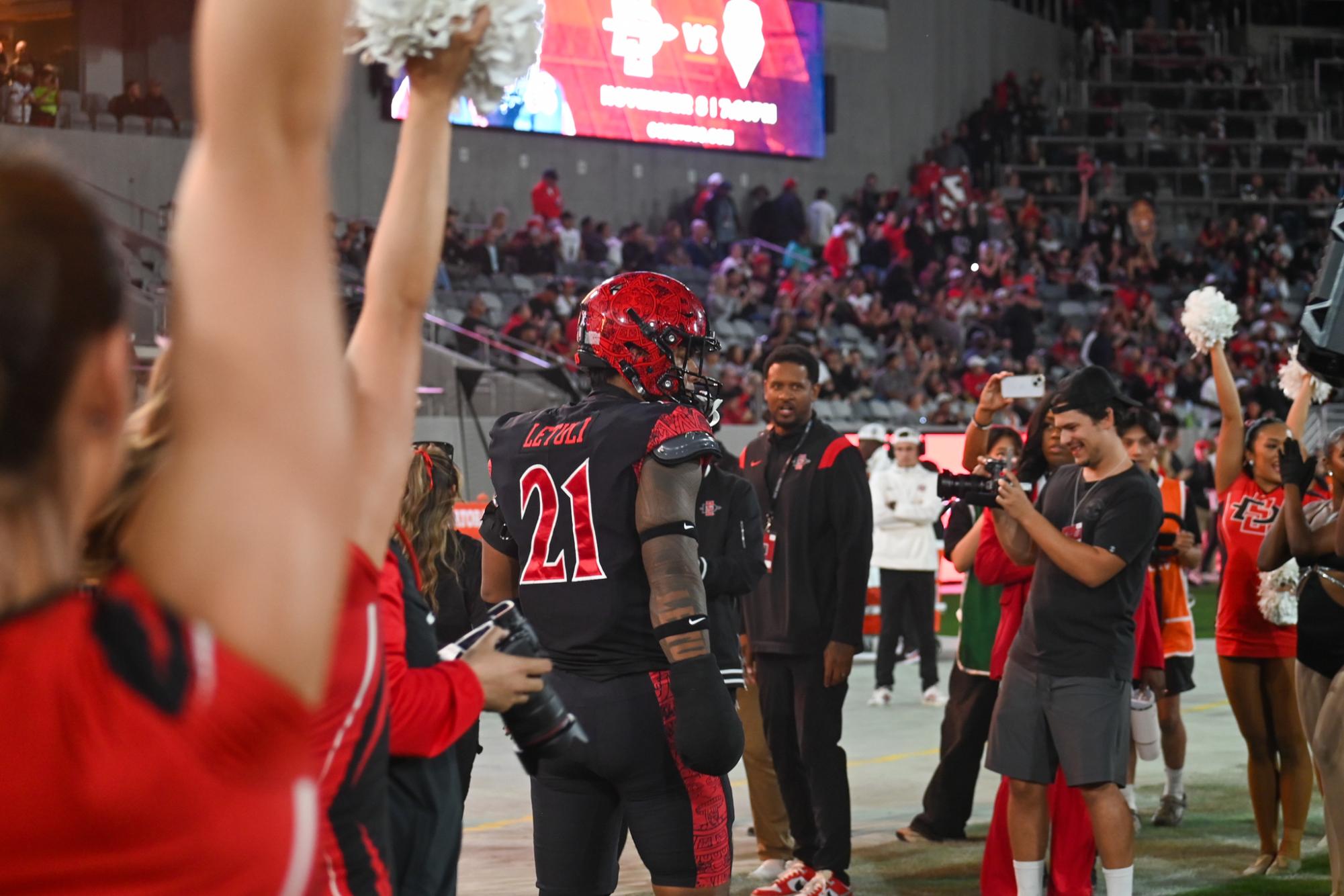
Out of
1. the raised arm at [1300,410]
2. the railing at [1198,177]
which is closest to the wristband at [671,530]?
the raised arm at [1300,410]

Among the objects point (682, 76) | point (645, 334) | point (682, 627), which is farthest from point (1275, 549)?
point (682, 76)

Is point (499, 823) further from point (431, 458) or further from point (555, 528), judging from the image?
point (555, 528)

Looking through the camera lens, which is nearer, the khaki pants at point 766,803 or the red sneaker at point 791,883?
the red sneaker at point 791,883

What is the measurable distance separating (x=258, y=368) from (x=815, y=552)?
19.1ft

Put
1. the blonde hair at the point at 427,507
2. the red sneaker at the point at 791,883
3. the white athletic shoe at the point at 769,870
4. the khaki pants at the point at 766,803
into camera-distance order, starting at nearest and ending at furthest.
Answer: the blonde hair at the point at 427,507 → the red sneaker at the point at 791,883 → the white athletic shoe at the point at 769,870 → the khaki pants at the point at 766,803

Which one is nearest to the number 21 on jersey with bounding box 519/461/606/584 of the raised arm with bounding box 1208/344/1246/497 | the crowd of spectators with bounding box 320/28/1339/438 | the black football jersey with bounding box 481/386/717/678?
the black football jersey with bounding box 481/386/717/678

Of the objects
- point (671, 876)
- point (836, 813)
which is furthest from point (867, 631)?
point (671, 876)

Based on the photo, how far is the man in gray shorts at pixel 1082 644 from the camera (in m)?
5.46

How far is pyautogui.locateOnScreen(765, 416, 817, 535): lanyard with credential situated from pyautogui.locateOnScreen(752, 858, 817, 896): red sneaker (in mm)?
1472

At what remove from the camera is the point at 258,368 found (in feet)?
3.60

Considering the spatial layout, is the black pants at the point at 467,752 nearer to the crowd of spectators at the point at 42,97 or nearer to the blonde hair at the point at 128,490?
the blonde hair at the point at 128,490

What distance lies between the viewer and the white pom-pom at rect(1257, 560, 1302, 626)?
7.11m

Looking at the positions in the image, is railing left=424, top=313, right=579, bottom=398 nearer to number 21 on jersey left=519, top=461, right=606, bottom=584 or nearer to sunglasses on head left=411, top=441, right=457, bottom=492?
sunglasses on head left=411, top=441, right=457, bottom=492

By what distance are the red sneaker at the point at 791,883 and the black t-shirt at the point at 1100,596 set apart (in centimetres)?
147
